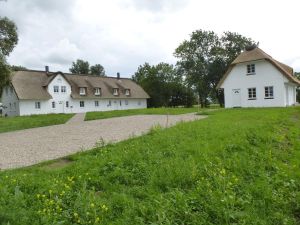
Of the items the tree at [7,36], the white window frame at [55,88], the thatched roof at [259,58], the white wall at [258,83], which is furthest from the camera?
the white window frame at [55,88]

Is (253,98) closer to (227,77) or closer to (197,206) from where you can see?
(227,77)

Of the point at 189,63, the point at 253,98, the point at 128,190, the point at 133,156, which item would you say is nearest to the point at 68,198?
the point at 128,190

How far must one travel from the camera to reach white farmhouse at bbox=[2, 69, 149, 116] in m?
48.5

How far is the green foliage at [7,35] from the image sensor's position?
25281 mm

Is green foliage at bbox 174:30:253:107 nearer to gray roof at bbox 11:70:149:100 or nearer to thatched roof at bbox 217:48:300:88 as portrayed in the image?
gray roof at bbox 11:70:149:100

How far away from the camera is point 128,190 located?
5730 mm

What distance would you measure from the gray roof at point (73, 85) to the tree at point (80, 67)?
28.0 metres

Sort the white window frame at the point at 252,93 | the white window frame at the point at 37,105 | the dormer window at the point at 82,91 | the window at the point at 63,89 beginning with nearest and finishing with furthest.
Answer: the white window frame at the point at 252,93 → the white window frame at the point at 37,105 → the window at the point at 63,89 → the dormer window at the point at 82,91

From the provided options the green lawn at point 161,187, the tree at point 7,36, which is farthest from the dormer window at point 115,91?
the green lawn at point 161,187

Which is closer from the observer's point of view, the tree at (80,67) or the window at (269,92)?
the window at (269,92)

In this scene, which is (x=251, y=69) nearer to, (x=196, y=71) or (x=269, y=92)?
(x=269, y=92)

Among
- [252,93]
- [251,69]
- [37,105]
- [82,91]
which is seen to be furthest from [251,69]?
[37,105]

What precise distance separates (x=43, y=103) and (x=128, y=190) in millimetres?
47993

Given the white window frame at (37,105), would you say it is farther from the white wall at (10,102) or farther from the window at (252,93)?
the window at (252,93)
